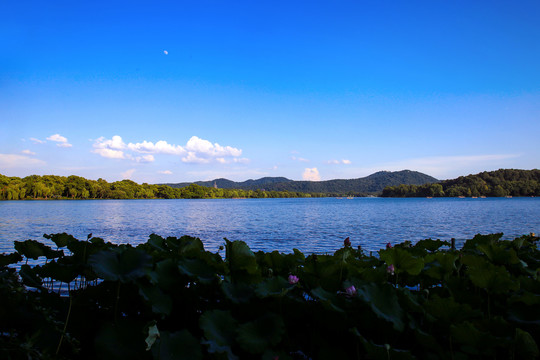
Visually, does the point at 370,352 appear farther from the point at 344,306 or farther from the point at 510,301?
the point at 510,301

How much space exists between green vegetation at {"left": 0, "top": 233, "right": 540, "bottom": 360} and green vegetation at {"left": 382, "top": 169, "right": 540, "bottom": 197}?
155 metres

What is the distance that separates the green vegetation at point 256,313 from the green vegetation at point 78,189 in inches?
4708

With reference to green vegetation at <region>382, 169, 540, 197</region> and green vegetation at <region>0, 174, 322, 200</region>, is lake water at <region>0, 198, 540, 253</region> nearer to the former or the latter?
green vegetation at <region>0, 174, 322, 200</region>

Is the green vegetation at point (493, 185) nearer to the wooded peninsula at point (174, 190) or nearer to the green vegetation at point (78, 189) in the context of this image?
the wooded peninsula at point (174, 190)

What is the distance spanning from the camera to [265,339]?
1786 millimetres

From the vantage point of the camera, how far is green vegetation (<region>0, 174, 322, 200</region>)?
99938 millimetres

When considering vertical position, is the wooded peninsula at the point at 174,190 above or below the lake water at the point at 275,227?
above

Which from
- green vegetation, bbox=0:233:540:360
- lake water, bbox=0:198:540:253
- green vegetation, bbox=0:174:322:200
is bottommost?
lake water, bbox=0:198:540:253

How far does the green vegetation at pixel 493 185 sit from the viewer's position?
12850cm

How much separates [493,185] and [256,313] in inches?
6364

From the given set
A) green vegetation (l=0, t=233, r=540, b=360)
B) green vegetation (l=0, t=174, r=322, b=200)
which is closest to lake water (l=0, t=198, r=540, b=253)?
green vegetation (l=0, t=233, r=540, b=360)

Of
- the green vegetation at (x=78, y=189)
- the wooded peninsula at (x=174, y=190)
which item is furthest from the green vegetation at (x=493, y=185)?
the green vegetation at (x=78, y=189)

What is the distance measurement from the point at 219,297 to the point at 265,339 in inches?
25.0

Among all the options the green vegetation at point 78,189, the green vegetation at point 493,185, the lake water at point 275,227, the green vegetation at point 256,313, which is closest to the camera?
the green vegetation at point 256,313
